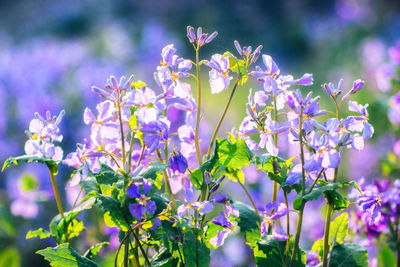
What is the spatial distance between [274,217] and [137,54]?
3.85 m

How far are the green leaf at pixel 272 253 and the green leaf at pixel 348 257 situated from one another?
3.4 inches

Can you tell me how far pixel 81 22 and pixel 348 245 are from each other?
253 inches

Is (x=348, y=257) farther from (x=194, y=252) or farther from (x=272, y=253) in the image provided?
(x=194, y=252)

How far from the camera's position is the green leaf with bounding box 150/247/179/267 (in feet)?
2.70

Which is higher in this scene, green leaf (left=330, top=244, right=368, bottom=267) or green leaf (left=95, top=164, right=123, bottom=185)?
green leaf (left=95, top=164, right=123, bottom=185)

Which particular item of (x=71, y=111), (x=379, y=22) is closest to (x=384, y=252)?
(x=71, y=111)

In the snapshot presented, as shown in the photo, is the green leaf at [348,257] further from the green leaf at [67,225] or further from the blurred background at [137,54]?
the green leaf at [67,225]

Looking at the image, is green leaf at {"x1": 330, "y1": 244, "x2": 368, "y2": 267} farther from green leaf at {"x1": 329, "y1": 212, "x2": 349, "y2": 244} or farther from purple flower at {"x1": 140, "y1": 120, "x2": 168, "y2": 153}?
purple flower at {"x1": 140, "y1": 120, "x2": 168, "y2": 153}

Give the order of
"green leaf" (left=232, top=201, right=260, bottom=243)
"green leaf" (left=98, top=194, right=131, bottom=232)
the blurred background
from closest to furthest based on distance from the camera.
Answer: "green leaf" (left=98, top=194, right=131, bottom=232), "green leaf" (left=232, top=201, right=260, bottom=243), the blurred background

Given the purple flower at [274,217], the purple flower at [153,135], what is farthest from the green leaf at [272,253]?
the purple flower at [153,135]

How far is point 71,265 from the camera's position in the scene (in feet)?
2.61

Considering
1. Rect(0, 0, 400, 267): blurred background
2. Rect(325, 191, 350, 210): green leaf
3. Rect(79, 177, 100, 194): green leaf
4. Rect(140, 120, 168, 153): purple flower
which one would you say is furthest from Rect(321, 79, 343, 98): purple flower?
Rect(0, 0, 400, 267): blurred background

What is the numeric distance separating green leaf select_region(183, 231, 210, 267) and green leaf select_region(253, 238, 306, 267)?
9cm

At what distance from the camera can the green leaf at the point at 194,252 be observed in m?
0.82
